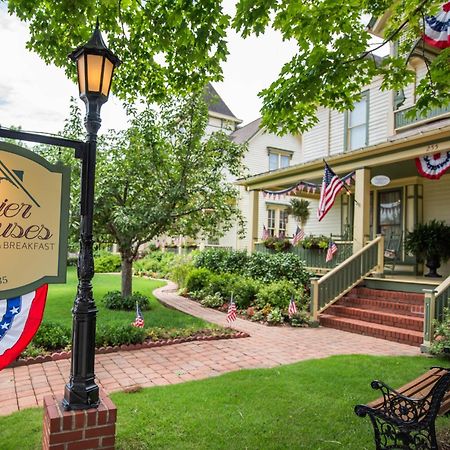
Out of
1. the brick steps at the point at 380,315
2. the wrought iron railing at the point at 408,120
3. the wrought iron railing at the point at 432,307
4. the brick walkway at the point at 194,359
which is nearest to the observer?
the brick walkway at the point at 194,359

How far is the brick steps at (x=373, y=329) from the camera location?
784cm

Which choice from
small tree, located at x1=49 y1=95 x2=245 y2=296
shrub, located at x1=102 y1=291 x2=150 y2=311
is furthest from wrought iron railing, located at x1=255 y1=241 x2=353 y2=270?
shrub, located at x1=102 y1=291 x2=150 y2=311

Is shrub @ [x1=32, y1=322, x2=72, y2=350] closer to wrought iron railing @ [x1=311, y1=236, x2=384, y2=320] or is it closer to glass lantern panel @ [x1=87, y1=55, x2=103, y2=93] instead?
glass lantern panel @ [x1=87, y1=55, x2=103, y2=93]

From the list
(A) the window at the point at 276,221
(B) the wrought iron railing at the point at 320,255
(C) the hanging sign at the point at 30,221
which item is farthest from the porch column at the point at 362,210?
(A) the window at the point at 276,221

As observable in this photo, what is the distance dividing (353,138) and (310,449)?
1238 cm

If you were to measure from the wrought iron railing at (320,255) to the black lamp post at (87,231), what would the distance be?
9.21 metres

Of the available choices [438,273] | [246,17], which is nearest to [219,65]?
[246,17]

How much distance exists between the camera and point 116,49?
20.4ft

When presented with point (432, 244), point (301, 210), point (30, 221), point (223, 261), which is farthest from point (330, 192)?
point (30, 221)

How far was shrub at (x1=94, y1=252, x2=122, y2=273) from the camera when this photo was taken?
22766 mm

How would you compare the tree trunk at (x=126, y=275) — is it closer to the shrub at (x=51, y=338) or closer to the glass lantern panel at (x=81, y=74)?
the shrub at (x=51, y=338)

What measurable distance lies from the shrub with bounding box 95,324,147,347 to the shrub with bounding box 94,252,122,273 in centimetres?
1624

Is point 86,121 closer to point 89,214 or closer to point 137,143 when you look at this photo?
point 89,214

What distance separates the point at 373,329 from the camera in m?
8.52
